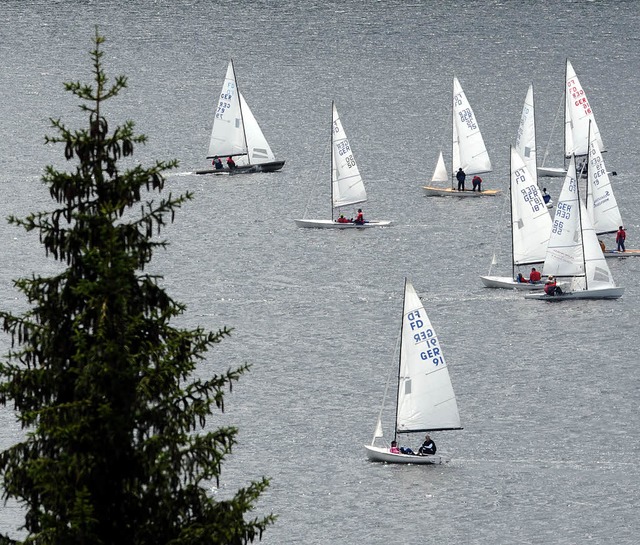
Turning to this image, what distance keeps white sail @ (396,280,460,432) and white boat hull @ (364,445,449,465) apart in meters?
1.55

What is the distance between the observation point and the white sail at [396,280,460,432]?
2817 inches

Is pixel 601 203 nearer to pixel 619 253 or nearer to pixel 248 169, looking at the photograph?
pixel 619 253

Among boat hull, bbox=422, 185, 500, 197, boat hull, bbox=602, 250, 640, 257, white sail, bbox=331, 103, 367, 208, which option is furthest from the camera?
boat hull, bbox=422, 185, 500, 197

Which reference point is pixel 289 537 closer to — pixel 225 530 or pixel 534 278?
pixel 225 530

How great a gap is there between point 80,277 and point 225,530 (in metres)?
4.83

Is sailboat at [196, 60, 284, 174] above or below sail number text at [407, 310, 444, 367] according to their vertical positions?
above

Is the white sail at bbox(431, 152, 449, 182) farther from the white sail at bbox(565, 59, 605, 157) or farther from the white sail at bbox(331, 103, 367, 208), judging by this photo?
the white sail at bbox(565, 59, 605, 157)

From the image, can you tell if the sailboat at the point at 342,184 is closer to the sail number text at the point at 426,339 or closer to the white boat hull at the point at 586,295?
the white boat hull at the point at 586,295

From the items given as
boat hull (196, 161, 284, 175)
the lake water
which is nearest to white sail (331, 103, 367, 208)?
the lake water

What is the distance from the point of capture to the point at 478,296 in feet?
339

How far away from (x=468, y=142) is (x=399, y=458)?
2569 inches

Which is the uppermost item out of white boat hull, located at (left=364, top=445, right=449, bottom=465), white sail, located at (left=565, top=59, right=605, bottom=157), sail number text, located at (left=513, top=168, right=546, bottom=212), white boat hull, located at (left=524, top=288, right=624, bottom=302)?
white sail, located at (left=565, top=59, right=605, bottom=157)

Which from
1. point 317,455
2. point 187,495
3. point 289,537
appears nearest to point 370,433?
point 317,455

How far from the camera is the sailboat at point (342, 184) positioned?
12150cm
